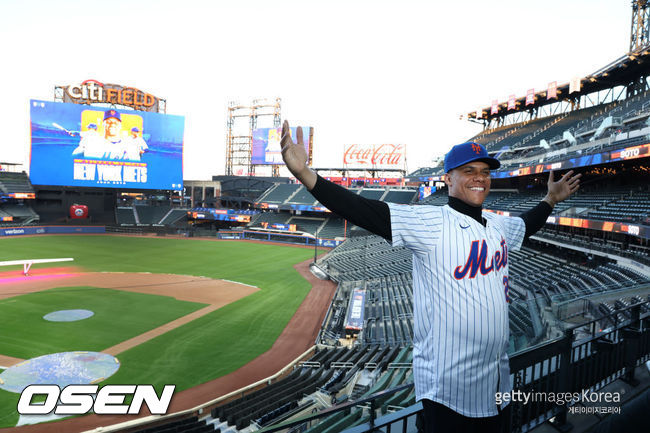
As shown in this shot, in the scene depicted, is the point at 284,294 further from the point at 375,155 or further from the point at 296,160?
the point at 375,155

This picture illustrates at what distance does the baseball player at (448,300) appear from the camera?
214 cm

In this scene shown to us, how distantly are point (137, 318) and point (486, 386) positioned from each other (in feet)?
64.0

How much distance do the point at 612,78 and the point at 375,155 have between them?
101 ft

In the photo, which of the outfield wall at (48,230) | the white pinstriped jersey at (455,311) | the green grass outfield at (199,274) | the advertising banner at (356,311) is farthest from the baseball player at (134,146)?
the white pinstriped jersey at (455,311)

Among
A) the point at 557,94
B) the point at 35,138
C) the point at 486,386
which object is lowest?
the point at 486,386

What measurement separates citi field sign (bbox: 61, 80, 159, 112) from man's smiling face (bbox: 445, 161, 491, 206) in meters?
59.1

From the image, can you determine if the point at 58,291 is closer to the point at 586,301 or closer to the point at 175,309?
the point at 175,309

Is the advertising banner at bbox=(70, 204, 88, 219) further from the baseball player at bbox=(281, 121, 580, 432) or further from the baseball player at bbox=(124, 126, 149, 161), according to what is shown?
the baseball player at bbox=(281, 121, 580, 432)

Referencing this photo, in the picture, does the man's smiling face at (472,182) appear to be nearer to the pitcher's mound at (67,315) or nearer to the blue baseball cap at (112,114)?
the pitcher's mound at (67,315)

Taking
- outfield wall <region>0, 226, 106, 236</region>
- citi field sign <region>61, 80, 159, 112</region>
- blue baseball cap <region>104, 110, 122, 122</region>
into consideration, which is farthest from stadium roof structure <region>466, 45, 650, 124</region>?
outfield wall <region>0, 226, 106, 236</region>

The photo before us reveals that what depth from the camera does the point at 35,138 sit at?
44969mm

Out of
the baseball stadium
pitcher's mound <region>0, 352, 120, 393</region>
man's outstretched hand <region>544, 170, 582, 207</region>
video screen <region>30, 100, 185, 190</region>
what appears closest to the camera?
man's outstretched hand <region>544, 170, 582, 207</region>

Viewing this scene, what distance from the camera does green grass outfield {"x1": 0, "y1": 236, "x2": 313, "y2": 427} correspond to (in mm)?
13477

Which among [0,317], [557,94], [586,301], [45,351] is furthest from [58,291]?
[557,94]
